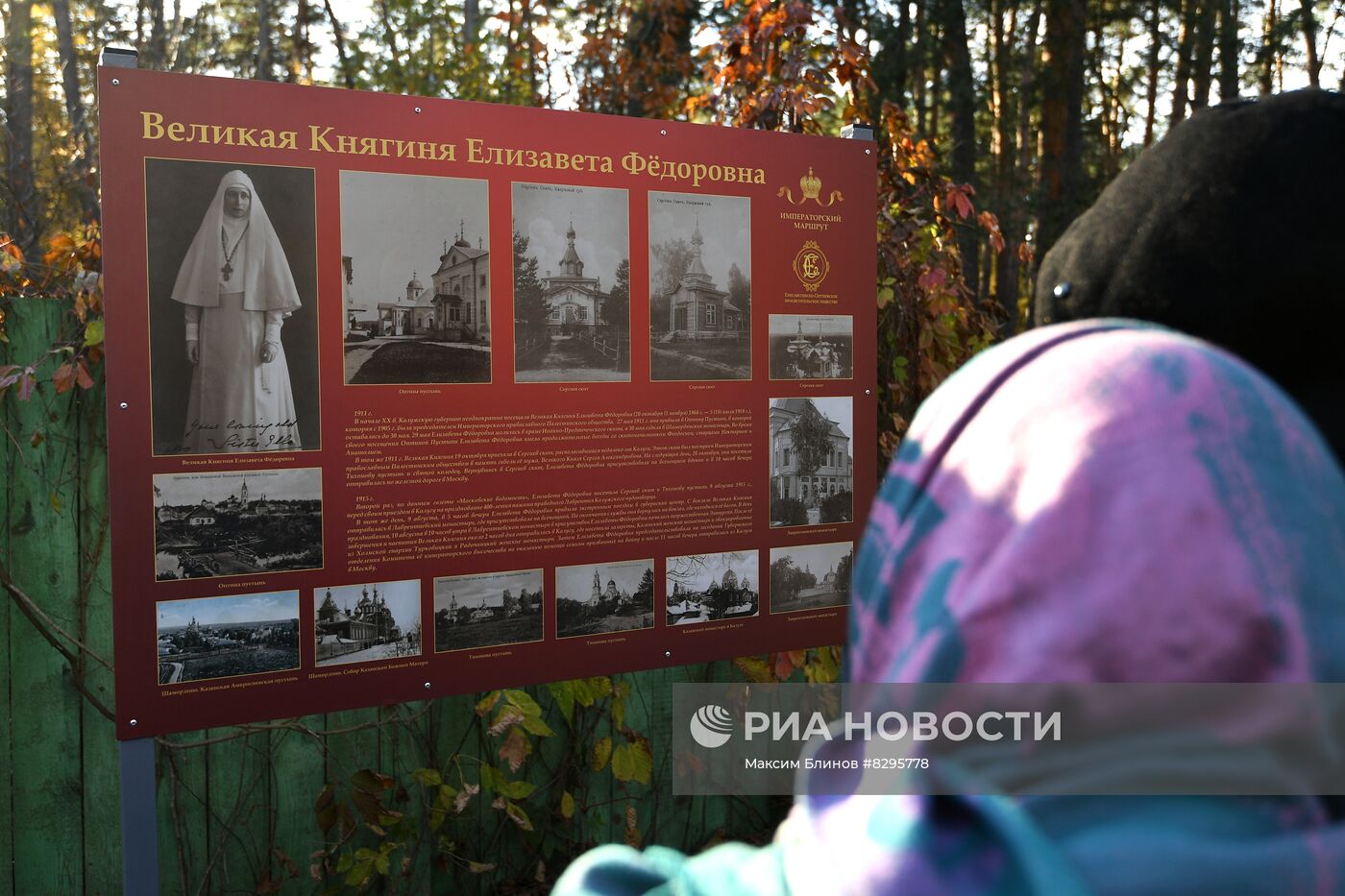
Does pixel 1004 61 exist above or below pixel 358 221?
above

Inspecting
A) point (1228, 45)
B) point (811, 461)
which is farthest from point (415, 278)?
point (1228, 45)

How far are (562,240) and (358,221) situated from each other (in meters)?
0.55

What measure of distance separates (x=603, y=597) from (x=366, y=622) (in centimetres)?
66

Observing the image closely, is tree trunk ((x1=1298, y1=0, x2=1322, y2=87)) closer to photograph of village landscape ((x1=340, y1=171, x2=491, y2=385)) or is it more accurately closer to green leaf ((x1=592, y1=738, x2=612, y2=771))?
green leaf ((x1=592, y1=738, x2=612, y2=771))

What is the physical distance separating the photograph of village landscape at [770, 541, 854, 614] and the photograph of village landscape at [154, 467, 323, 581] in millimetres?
1373

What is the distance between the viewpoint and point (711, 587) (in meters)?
3.21

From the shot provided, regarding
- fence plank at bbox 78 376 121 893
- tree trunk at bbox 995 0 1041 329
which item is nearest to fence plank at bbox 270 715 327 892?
fence plank at bbox 78 376 121 893

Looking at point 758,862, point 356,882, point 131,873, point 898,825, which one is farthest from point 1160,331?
point 356,882

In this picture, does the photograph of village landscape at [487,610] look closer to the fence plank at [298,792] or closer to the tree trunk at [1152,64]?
the fence plank at [298,792]

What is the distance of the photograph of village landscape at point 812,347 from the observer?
130 inches

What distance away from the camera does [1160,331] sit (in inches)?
32.0

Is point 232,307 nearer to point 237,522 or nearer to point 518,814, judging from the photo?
point 237,522

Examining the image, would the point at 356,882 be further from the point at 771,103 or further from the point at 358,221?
the point at 771,103

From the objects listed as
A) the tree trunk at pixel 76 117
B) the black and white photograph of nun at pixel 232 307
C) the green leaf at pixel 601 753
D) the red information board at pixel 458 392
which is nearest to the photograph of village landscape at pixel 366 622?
the red information board at pixel 458 392
